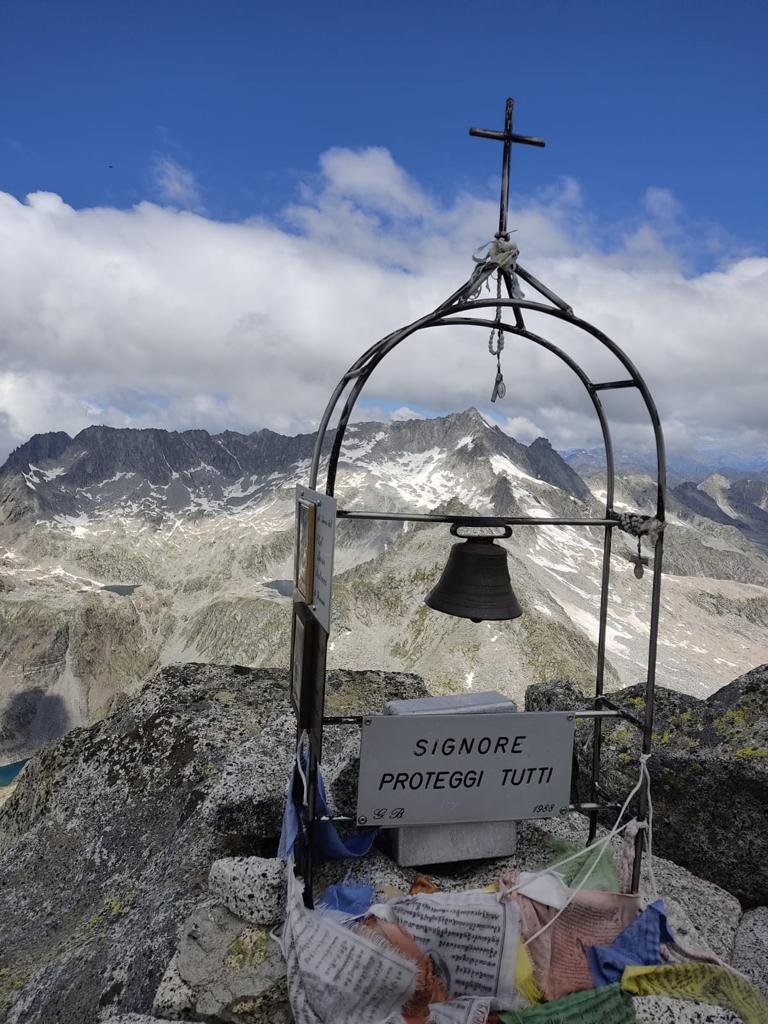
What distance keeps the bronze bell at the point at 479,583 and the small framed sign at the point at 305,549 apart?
1.16m

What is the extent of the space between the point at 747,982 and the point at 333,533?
435 centimetres

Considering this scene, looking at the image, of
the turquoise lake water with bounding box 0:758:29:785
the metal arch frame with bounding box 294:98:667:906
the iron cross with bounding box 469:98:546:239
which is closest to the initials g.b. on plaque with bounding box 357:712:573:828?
the metal arch frame with bounding box 294:98:667:906

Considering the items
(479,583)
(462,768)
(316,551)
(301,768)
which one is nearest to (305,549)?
(316,551)

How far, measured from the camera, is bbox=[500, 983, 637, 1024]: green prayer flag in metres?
4.10

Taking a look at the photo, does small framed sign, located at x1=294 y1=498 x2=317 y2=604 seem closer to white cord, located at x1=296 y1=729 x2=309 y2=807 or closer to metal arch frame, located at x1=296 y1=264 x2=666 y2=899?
metal arch frame, located at x1=296 y1=264 x2=666 y2=899

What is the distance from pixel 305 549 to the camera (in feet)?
18.1

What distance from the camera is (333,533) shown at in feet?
15.9

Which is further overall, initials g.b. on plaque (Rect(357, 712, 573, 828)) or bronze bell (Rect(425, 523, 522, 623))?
bronze bell (Rect(425, 523, 522, 623))

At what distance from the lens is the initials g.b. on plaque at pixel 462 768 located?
538 cm

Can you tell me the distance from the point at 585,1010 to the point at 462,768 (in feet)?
5.98

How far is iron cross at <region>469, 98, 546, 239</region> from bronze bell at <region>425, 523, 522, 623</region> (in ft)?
8.53

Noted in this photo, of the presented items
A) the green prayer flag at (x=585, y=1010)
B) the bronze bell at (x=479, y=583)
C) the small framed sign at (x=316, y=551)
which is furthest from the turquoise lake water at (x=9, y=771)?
the green prayer flag at (x=585, y=1010)

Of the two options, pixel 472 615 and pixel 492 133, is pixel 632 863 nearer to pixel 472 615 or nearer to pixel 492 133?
pixel 472 615

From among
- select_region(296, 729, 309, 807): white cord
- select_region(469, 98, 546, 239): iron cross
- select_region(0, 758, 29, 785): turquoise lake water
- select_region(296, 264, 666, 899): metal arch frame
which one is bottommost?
select_region(0, 758, 29, 785): turquoise lake water
